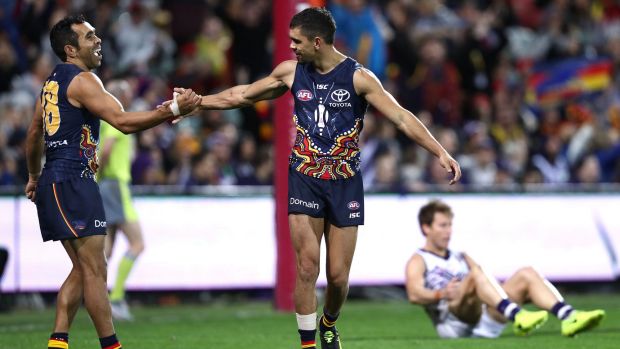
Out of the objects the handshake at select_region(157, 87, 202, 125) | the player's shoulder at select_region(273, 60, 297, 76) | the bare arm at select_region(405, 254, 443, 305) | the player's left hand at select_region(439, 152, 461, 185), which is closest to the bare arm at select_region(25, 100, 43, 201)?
the handshake at select_region(157, 87, 202, 125)

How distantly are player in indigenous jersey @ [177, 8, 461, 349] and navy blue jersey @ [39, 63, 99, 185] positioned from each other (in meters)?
0.98

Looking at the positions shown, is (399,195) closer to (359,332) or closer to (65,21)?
(359,332)

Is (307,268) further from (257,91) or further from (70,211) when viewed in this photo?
(70,211)

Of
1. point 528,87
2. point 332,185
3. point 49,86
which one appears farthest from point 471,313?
point 528,87

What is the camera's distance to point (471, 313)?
11414 millimetres

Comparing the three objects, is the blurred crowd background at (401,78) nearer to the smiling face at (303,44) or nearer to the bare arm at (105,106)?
the bare arm at (105,106)

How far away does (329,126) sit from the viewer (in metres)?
9.05

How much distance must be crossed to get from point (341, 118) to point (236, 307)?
23.1ft

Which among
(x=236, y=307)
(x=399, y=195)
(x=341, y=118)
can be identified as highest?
(x=341, y=118)

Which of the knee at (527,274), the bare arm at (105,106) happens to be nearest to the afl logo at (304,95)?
the bare arm at (105,106)

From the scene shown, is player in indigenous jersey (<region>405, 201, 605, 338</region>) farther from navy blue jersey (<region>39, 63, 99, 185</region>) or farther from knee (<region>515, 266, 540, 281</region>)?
navy blue jersey (<region>39, 63, 99, 185</region>)

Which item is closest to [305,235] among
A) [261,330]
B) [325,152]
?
[325,152]

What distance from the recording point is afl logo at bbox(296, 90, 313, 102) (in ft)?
29.9

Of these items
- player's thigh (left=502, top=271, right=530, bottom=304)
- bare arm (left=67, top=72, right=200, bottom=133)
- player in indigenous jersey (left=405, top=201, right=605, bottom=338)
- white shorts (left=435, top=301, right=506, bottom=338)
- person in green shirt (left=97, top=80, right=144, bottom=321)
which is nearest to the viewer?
bare arm (left=67, top=72, right=200, bottom=133)
